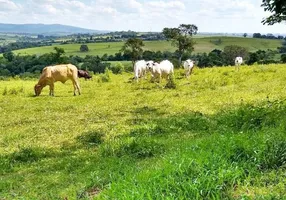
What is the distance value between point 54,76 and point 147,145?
14652 millimetres

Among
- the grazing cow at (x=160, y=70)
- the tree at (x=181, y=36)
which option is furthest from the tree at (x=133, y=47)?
the grazing cow at (x=160, y=70)

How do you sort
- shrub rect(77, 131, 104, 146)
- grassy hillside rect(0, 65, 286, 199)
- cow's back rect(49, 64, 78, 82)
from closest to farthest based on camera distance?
1. grassy hillside rect(0, 65, 286, 199)
2. shrub rect(77, 131, 104, 146)
3. cow's back rect(49, 64, 78, 82)

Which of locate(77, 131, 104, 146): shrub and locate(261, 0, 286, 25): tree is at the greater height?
locate(261, 0, 286, 25): tree

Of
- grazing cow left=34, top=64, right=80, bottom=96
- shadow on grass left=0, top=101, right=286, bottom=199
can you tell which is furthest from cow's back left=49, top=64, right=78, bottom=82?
shadow on grass left=0, top=101, right=286, bottom=199

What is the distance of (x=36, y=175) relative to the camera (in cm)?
802

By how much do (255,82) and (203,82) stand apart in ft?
10.6

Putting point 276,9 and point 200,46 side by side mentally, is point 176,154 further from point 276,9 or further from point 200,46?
point 200,46

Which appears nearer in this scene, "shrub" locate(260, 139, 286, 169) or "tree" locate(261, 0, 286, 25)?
"shrub" locate(260, 139, 286, 169)

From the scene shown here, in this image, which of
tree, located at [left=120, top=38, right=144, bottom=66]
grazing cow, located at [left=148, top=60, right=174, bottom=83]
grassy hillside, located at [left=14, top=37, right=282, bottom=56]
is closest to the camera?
grazing cow, located at [left=148, top=60, right=174, bottom=83]

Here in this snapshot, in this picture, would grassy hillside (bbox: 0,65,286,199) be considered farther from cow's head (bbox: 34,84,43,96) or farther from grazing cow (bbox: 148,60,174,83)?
grazing cow (bbox: 148,60,174,83)

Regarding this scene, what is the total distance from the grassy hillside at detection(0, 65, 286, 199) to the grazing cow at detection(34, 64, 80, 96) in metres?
1.68

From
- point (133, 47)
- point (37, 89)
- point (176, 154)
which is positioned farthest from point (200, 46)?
point (176, 154)

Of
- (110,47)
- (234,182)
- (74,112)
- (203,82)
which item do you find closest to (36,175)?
(234,182)

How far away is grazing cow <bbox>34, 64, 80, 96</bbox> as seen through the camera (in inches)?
872
